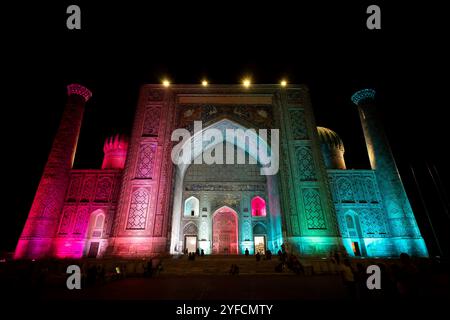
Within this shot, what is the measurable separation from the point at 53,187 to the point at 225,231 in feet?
30.2

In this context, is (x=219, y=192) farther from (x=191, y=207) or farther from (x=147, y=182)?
(x=147, y=182)

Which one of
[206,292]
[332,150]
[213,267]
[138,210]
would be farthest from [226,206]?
[206,292]

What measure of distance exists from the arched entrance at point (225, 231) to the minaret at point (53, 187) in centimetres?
803

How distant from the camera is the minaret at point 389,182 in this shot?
10656mm

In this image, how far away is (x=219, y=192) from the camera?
14656 mm

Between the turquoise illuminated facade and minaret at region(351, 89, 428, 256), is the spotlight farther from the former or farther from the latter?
minaret at region(351, 89, 428, 256)

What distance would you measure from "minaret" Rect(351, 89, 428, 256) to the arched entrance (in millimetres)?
7913

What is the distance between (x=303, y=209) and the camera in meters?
10.6

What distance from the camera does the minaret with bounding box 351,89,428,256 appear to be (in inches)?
420

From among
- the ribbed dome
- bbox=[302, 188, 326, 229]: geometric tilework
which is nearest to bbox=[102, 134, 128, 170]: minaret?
bbox=[302, 188, 326, 229]: geometric tilework

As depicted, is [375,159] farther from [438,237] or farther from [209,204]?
[209,204]

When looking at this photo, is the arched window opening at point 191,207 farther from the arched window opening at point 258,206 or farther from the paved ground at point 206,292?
the paved ground at point 206,292
